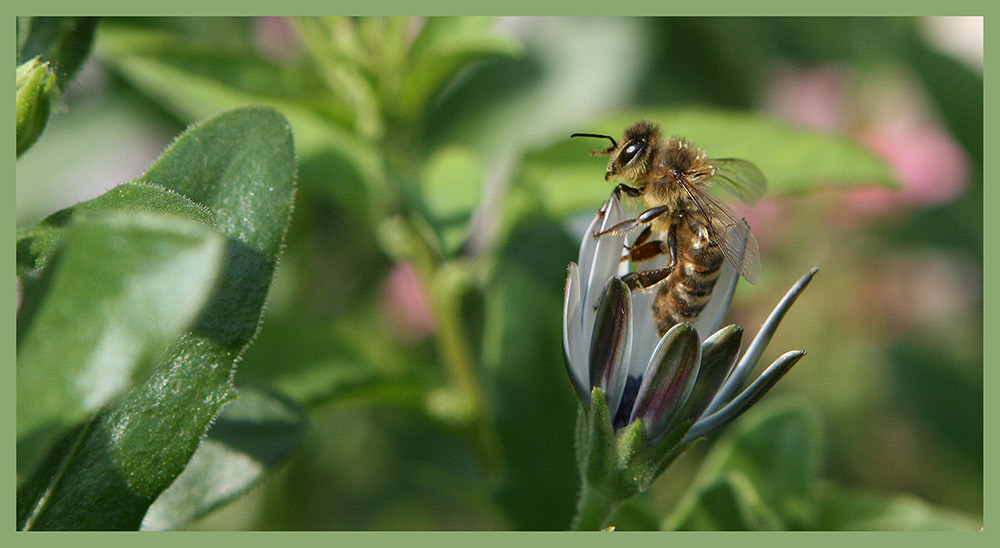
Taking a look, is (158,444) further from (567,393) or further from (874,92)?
(874,92)

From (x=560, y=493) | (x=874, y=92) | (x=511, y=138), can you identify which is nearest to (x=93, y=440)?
(x=560, y=493)

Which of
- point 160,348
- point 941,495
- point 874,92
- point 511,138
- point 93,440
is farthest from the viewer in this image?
point 874,92

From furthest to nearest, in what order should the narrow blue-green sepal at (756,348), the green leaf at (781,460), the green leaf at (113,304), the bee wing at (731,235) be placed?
the green leaf at (781,460), the bee wing at (731,235), the narrow blue-green sepal at (756,348), the green leaf at (113,304)

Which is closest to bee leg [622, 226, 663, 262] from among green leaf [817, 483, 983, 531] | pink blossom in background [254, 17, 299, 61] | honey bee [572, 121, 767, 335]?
honey bee [572, 121, 767, 335]

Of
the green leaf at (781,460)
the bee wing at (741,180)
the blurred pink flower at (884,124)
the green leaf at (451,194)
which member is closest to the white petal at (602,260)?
the green leaf at (451,194)

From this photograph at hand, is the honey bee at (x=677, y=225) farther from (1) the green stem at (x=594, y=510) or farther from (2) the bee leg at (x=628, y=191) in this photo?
(1) the green stem at (x=594, y=510)

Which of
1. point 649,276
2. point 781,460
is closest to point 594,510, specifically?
point 649,276

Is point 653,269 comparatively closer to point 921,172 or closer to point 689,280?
point 689,280
